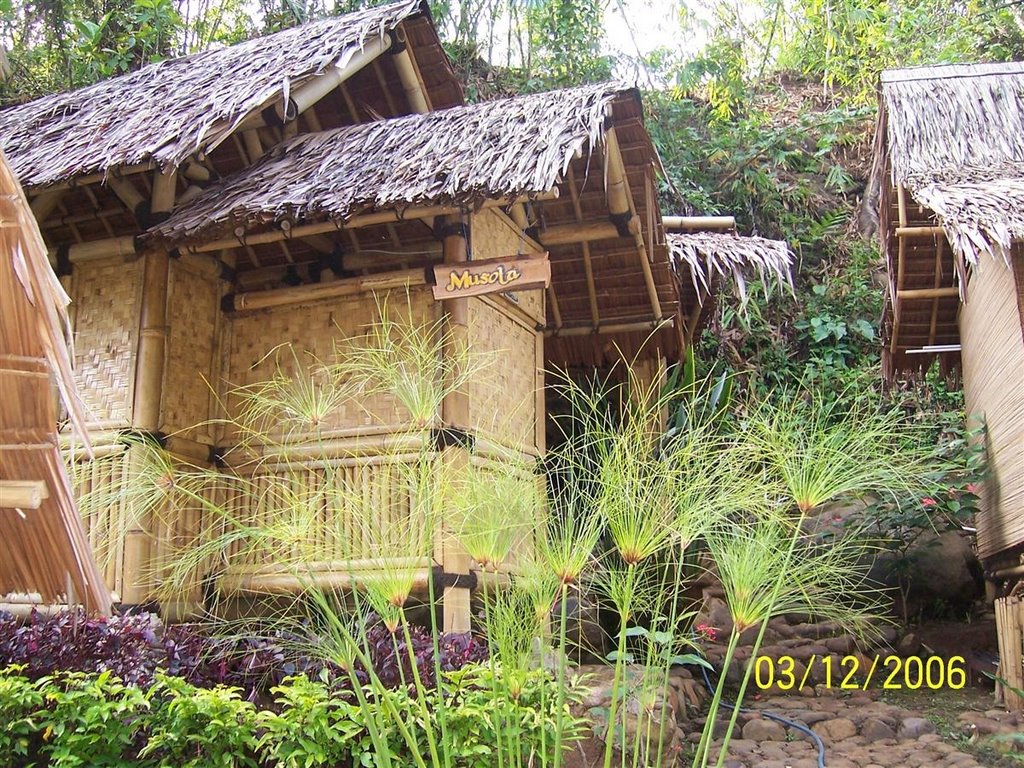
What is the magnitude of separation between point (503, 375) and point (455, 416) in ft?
2.11

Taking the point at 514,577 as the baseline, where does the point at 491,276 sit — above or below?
above

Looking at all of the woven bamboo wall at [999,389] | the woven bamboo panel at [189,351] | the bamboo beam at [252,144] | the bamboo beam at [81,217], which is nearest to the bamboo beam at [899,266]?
the woven bamboo wall at [999,389]

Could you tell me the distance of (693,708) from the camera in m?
5.10

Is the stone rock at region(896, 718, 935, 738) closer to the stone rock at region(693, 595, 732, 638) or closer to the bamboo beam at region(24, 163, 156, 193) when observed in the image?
the stone rock at region(693, 595, 732, 638)

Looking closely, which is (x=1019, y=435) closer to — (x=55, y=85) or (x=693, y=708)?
(x=693, y=708)

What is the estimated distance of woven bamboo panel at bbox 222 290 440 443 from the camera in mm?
4617

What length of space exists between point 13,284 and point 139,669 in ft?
5.42

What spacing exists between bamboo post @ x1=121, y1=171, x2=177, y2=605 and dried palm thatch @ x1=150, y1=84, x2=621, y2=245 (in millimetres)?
259

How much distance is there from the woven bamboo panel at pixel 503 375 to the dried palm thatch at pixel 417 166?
707 millimetres

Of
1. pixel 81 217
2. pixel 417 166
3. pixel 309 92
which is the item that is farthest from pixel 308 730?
pixel 309 92

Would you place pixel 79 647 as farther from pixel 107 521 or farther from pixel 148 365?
pixel 148 365

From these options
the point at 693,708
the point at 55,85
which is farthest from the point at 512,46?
the point at 693,708

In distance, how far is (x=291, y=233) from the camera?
4.45 meters

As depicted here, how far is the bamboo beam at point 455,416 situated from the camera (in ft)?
13.9
